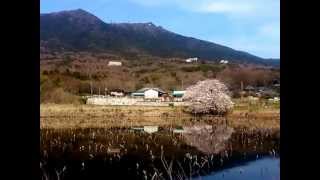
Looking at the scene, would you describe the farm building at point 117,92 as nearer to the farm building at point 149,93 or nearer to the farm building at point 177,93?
the farm building at point 149,93

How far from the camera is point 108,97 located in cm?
1747

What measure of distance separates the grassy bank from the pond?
1.76 feet

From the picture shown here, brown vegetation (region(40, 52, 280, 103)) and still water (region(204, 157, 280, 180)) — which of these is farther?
brown vegetation (region(40, 52, 280, 103))

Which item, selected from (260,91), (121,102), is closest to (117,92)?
(121,102)

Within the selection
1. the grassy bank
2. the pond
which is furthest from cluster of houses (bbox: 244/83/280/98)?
the pond

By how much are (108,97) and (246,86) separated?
Answer: 4826 millimetres

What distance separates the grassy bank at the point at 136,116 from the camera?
→ 1541 centimetres

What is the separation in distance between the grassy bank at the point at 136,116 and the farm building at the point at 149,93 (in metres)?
0.74

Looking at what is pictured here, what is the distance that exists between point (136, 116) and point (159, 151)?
468 cm

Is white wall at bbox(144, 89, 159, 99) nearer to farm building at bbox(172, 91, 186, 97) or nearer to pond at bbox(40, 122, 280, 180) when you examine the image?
farm building at bbox(172, 91, 186, 97)

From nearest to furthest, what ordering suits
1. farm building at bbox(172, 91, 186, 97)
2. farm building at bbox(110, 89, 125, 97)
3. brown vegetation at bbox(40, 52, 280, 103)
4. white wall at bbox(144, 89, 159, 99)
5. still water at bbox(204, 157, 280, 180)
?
still water at bbox(204, 157, 280, 180)
brown vegetation at bbox(40, 52, 280, 103)
farm building at bbox(172, 91, 186, 97)
white wall at bbox(144, 89, 159, 99)
farm building at bbox(110, 89, 125, 97)

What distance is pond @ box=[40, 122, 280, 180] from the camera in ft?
31.8
